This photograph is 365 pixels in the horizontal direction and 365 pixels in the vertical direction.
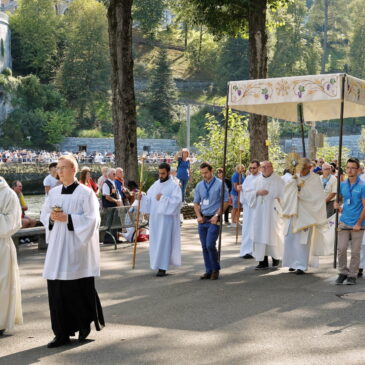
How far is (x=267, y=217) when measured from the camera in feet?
44.3

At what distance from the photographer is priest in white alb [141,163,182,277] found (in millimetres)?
12734

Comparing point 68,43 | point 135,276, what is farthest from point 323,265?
point 68,43

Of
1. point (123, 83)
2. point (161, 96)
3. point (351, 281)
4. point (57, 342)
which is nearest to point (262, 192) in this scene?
point (351, 281)

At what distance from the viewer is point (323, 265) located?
44.3 ft

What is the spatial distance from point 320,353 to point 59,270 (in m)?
2.49

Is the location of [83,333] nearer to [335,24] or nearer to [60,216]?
[60,216]

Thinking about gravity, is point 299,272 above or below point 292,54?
below

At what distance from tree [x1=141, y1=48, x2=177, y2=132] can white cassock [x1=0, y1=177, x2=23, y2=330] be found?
7908 cm

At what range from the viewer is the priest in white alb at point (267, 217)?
1330 centimetres

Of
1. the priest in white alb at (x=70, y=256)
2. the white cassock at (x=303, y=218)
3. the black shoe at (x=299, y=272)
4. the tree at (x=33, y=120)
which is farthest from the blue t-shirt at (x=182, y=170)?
the tree at (x=33, y=120)

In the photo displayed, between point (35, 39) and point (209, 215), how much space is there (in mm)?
84546

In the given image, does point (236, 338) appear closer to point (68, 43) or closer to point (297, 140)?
point (297, 140)

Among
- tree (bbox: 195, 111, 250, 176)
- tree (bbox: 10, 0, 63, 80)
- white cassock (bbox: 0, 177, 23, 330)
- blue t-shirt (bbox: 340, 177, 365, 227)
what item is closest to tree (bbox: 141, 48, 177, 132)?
tree (bbox: 10, 0, 63, 80)

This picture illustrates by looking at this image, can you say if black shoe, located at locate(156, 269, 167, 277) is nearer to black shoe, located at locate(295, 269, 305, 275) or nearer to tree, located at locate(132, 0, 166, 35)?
black shoe, located at locate(295, 269, 305, 275)
